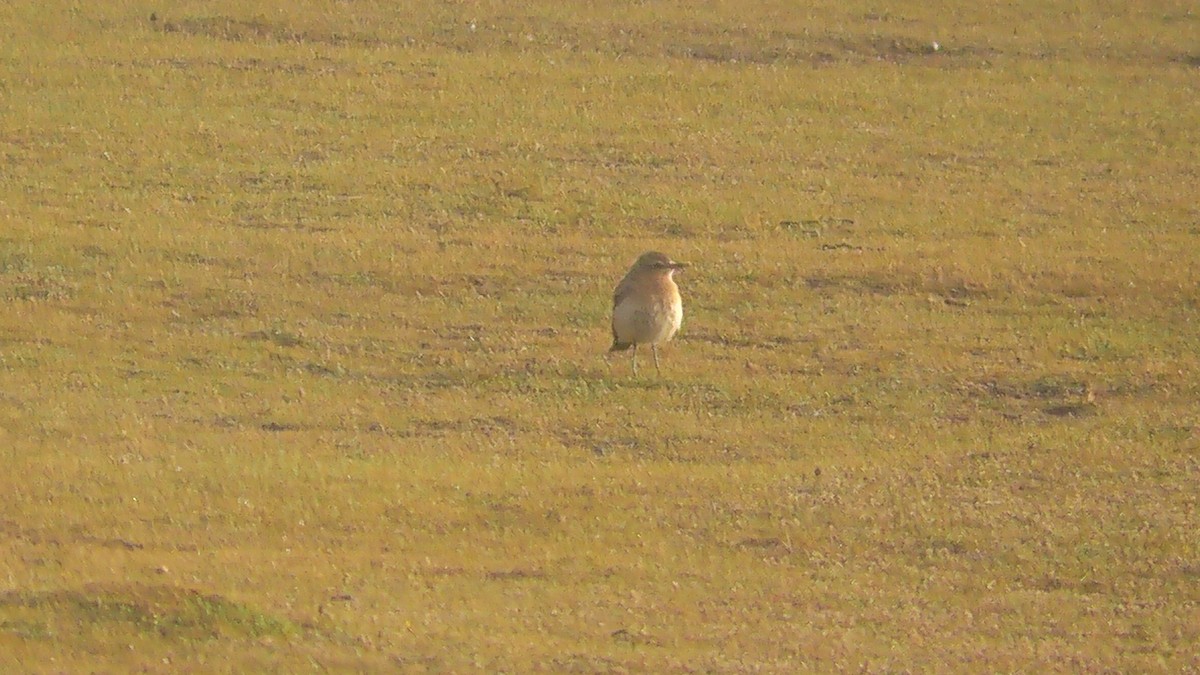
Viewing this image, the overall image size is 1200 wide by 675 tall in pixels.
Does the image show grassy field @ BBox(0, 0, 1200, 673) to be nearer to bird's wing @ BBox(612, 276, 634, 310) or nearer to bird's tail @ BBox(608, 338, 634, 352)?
bird's tail @ BBox(608, 338, 634, 352)

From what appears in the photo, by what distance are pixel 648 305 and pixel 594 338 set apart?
171 centimetres

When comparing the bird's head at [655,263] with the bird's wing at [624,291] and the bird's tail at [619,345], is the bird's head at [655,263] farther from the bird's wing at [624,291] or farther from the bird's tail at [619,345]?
the bird's tail at [619,345]

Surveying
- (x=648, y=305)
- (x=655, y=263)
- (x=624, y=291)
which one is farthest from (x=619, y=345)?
(x=655, y=263)

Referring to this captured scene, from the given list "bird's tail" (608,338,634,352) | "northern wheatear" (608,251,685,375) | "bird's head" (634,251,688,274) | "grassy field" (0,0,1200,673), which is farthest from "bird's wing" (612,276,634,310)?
"grassy field" (0,0,1200,673)

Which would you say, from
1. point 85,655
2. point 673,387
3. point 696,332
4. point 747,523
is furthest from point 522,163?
point 85,655

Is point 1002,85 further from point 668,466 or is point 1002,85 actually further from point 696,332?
point 668,466

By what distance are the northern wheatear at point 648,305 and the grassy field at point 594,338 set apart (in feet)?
1.45

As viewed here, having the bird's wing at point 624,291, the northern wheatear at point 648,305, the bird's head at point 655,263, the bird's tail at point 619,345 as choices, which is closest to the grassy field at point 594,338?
the bird's tail at point 619,345

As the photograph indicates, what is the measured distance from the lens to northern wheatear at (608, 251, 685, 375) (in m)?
15.4

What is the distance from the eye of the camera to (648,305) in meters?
15.4

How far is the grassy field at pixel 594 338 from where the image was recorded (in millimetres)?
10664

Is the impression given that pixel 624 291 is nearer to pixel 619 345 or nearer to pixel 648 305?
pixel 648 305

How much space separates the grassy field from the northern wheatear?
0.44 m

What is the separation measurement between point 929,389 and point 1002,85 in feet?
39.9
